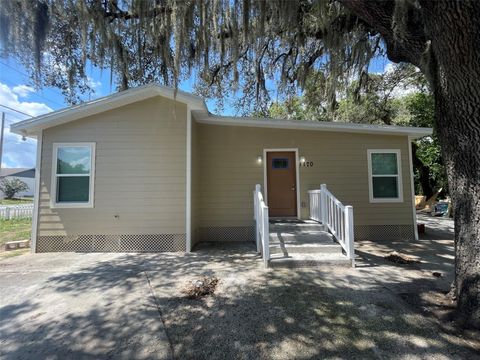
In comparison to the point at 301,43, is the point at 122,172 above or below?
below

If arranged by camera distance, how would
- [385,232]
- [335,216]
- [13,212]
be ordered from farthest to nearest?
[13,212], [385,232], [335,216]

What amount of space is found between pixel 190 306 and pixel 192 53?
3901mm

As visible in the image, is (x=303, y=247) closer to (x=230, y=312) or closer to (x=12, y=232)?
(x=230, y=312)

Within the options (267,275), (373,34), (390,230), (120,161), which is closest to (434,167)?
(390,230)

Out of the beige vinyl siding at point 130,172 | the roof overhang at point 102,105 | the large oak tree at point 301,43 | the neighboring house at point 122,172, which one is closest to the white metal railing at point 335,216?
the large oak tree at point 301,43

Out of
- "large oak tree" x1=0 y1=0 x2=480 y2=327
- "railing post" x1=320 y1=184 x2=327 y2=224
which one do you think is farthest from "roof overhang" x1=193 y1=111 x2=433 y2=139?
"railing post" x1=320 y1=184 x2=327 y2=224

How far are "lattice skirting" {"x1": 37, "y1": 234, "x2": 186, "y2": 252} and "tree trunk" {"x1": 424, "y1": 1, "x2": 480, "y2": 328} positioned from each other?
191 inches

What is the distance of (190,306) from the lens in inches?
129

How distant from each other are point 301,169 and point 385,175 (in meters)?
2.21

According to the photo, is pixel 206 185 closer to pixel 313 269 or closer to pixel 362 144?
pixel 313 269

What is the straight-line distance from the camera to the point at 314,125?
6973 mm

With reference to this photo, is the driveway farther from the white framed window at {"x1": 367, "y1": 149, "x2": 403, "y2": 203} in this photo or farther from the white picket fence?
the white picket fence

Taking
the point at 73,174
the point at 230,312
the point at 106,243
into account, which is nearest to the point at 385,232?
the point at 230,312

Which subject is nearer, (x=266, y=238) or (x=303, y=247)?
(x=266, y=238)
